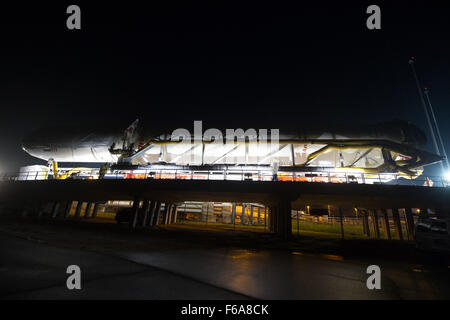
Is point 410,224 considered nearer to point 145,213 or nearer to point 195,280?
point 195,280

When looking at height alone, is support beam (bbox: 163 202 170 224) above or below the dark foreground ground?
above

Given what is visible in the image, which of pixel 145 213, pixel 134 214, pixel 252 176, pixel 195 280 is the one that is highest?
pixel 252 176

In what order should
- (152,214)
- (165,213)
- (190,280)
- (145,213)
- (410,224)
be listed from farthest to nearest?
(165,213), (152,214), (145,213), (410,224), (190,280)

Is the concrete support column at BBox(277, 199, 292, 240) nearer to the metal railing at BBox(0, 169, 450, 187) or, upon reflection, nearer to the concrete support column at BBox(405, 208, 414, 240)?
the metal railing at BBox(0, 169, 450, 187)

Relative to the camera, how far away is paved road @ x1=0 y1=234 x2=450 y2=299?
3748 millimetres

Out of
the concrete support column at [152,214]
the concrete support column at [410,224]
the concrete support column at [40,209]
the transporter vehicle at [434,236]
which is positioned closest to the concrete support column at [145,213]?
the concrete support column at [152,214]

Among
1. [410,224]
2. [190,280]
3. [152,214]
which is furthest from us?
[152,214]

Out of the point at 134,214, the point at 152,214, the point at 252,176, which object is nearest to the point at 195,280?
the point at 134,214

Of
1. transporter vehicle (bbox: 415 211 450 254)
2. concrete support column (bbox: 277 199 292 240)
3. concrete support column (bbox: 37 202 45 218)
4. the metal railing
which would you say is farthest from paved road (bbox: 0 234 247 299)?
concrete support column (bbox: 37 202 45 218)

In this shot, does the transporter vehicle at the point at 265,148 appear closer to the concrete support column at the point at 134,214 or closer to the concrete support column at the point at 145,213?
the concrete support column at the point at 145,213

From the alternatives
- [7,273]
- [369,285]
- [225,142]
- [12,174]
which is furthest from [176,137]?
[369,285]

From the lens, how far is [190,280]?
464 centimetres

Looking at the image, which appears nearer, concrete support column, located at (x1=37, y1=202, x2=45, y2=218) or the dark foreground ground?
the dark foreground ground

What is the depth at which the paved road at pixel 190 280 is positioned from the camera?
148 inches
